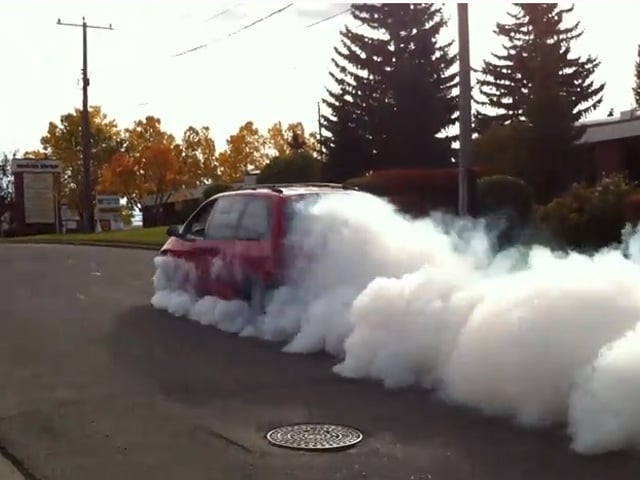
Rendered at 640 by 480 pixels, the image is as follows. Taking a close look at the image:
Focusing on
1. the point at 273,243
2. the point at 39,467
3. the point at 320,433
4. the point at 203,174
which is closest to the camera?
the point at 39,467

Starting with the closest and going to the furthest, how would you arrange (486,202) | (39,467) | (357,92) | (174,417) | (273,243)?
(39,467) < (174,417) < (273,243) < (486,202) < (357,92)

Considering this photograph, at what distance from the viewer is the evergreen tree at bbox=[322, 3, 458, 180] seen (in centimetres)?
4081

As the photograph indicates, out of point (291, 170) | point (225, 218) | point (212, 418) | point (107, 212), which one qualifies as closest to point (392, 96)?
point (291, 170)

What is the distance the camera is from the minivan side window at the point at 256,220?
9930mm

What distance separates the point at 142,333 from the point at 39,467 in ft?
14.9

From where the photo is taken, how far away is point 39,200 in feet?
172

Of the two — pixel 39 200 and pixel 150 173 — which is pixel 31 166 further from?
pixel 150 173

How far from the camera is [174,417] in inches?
254

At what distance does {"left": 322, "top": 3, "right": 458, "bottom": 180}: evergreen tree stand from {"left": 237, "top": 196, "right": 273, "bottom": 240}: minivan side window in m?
30.6

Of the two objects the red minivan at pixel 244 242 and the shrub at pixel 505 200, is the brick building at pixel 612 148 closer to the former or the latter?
the shrub at pixel 505 200

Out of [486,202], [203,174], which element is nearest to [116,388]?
[486,202]

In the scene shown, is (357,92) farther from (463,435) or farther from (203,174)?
(463,435)

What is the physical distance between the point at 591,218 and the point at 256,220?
692 centimetres

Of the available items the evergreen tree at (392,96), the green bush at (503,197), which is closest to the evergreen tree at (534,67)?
the evergreen tree at (392,96)
